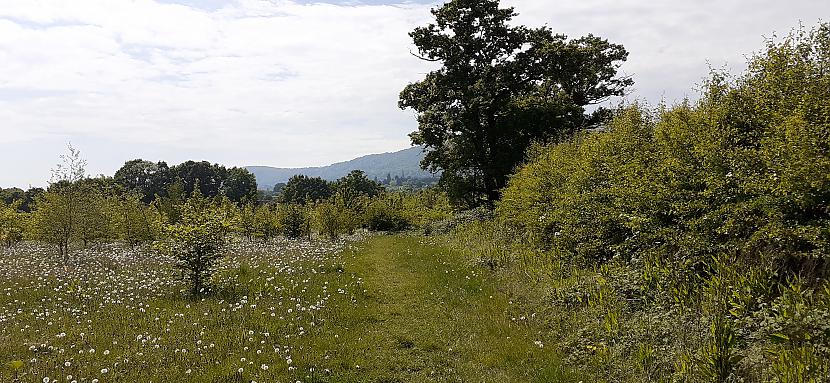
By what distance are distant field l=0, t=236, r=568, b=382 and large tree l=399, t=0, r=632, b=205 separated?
2095 centimetres

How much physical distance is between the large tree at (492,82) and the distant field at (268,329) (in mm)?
20951

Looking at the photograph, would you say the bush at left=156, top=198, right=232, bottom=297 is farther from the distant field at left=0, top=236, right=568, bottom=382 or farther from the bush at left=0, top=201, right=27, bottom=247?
the bush at left=0, top=201, right=27, bottom=247

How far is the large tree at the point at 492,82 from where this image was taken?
34.3 meters

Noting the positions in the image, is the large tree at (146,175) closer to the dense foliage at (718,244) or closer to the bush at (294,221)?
the bush at (294,221)

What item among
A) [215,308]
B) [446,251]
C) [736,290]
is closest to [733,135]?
[736,290]

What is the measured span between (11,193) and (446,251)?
101810 millimetres

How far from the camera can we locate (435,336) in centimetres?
911

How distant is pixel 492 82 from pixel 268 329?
2921cm

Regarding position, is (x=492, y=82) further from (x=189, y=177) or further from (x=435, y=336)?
(x=189, y=177)

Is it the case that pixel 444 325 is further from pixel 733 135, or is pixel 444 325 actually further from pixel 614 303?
pixel 733 135

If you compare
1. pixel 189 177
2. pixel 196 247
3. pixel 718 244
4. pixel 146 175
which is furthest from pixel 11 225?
pixel 146 175

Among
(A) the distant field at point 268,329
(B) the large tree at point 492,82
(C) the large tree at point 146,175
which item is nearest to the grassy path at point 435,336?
(A) the distant field at point 268,329

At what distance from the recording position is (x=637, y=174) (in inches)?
440

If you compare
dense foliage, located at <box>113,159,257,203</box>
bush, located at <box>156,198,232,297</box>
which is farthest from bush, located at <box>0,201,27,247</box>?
dense foliage, located at <box>113,159,257,203</box>
